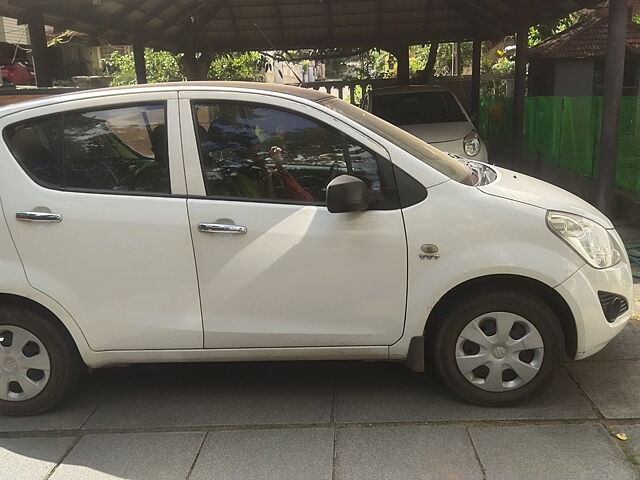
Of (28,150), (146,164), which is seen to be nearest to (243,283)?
(146,164)

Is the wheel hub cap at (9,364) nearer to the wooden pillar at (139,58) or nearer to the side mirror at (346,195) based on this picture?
the side mirror at (346,195)

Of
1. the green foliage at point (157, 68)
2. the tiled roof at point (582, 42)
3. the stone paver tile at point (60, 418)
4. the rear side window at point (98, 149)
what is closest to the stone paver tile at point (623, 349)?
the rear side window at point (98, 149)

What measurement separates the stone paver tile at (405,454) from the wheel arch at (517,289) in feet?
1.91

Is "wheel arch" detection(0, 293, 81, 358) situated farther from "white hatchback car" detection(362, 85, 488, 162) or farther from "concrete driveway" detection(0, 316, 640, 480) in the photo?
"white hatchback car" detection(362, 85, 488, 162)

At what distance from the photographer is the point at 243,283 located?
332 centimetres

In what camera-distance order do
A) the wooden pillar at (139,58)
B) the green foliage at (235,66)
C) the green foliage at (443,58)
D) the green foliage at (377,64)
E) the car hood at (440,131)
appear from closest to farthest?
the car hood at (440,131), the wooden pillar at (139,58), the green foliage at (235,66), the green foliage at (377,64), the green foliage at (443,58)

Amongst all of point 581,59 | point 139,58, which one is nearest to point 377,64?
point 581,59

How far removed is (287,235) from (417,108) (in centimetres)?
652

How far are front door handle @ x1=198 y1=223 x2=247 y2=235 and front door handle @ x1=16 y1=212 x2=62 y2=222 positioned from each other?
0.78 m

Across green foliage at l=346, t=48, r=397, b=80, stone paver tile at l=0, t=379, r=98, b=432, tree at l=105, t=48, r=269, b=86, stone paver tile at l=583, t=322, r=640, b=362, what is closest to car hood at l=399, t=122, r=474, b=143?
stone paver tile at l=583, t=322, r=640, b=362

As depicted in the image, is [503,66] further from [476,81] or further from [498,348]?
[498,348]

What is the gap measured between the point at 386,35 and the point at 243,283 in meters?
12.5

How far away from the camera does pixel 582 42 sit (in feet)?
60.6

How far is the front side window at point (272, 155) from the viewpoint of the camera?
3359mm
